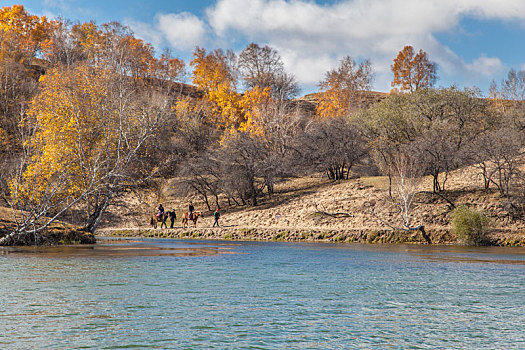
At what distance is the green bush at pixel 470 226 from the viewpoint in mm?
36094

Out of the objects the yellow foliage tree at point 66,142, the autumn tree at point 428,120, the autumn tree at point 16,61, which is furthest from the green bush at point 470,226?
the autumn tree at point 16,61

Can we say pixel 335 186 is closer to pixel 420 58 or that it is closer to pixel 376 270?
pixel 376 270

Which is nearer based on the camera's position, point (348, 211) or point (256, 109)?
point (348, 211)

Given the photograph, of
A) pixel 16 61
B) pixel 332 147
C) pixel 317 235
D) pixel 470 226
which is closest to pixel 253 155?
pixel 332 147

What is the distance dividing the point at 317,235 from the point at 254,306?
1224 inches

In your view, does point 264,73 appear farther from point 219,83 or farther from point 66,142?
point 66,142

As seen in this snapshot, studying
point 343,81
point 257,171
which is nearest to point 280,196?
point 257,171

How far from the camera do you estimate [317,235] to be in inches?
1673

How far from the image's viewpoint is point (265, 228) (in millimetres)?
45250

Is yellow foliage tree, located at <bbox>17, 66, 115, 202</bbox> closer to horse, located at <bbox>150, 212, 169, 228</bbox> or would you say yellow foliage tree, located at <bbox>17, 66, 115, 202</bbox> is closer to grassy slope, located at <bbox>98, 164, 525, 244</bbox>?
grassy slope, located at <bbox>98, 164, 525, 244</bbox>

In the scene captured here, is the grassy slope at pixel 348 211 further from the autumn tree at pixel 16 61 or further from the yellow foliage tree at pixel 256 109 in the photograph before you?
the autumn tree at pixel 16 61

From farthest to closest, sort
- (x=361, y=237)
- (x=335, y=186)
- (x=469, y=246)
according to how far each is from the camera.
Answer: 1. (x=335, y=186)
2. (x=361, y=237)
3. (x=469, y=246)

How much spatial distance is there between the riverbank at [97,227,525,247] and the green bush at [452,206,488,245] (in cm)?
123

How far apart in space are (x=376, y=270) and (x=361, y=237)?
21311 millimetres
